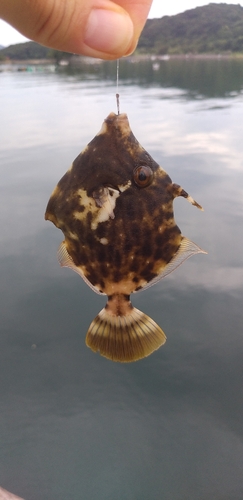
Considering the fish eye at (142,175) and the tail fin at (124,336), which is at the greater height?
the fish eye at (142,175)

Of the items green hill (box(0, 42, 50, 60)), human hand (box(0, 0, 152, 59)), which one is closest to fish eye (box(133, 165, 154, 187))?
human hand (box(0, 0, 152, 59))

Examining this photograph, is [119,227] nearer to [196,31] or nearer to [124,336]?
[124,336]

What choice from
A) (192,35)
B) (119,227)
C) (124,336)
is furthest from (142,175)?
(192,35)

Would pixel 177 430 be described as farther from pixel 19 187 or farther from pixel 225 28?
pixel 225 28

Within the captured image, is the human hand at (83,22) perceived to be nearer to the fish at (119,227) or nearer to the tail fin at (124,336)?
the fish at (119,227)

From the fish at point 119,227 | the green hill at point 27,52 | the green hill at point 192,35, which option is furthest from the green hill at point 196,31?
the fish at point 119,227

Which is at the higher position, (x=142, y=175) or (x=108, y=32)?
(x=108, y=32)
